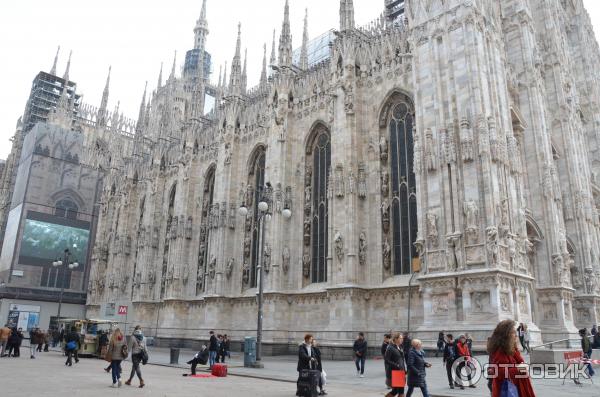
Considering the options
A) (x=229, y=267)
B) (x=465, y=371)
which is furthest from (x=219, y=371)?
(x=229, y=267)

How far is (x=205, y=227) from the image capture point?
129 ft

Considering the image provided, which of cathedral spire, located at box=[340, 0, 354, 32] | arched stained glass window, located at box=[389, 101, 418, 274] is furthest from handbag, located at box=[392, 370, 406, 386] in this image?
cathedral spire, located at box=[340, 0, 354, 32]

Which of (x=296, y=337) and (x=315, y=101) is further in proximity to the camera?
(x=315, y=101)

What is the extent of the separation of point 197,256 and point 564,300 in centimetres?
2603

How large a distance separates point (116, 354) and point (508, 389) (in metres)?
11.1

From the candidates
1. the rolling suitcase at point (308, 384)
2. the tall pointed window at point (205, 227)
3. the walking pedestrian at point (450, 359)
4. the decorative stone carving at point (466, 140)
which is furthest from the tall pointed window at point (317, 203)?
the rolling suitcase at point (308, 384)

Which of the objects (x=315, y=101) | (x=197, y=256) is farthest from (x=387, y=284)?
(x=197, y=256)

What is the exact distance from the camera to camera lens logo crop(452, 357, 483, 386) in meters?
12.5

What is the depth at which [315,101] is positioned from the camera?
105 ft

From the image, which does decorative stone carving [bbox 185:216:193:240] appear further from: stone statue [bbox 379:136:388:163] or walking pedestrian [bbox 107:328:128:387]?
walking pedestrian [bbox 107:328:128:387]

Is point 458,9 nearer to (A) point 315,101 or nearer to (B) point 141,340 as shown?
(A) point 315,101

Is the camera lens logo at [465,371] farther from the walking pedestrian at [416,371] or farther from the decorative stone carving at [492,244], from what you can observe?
the decorative stone carving at [492,244]

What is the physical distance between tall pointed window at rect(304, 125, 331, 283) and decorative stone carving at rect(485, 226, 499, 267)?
35.6ft

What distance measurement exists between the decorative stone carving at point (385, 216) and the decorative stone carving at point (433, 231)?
411cm
